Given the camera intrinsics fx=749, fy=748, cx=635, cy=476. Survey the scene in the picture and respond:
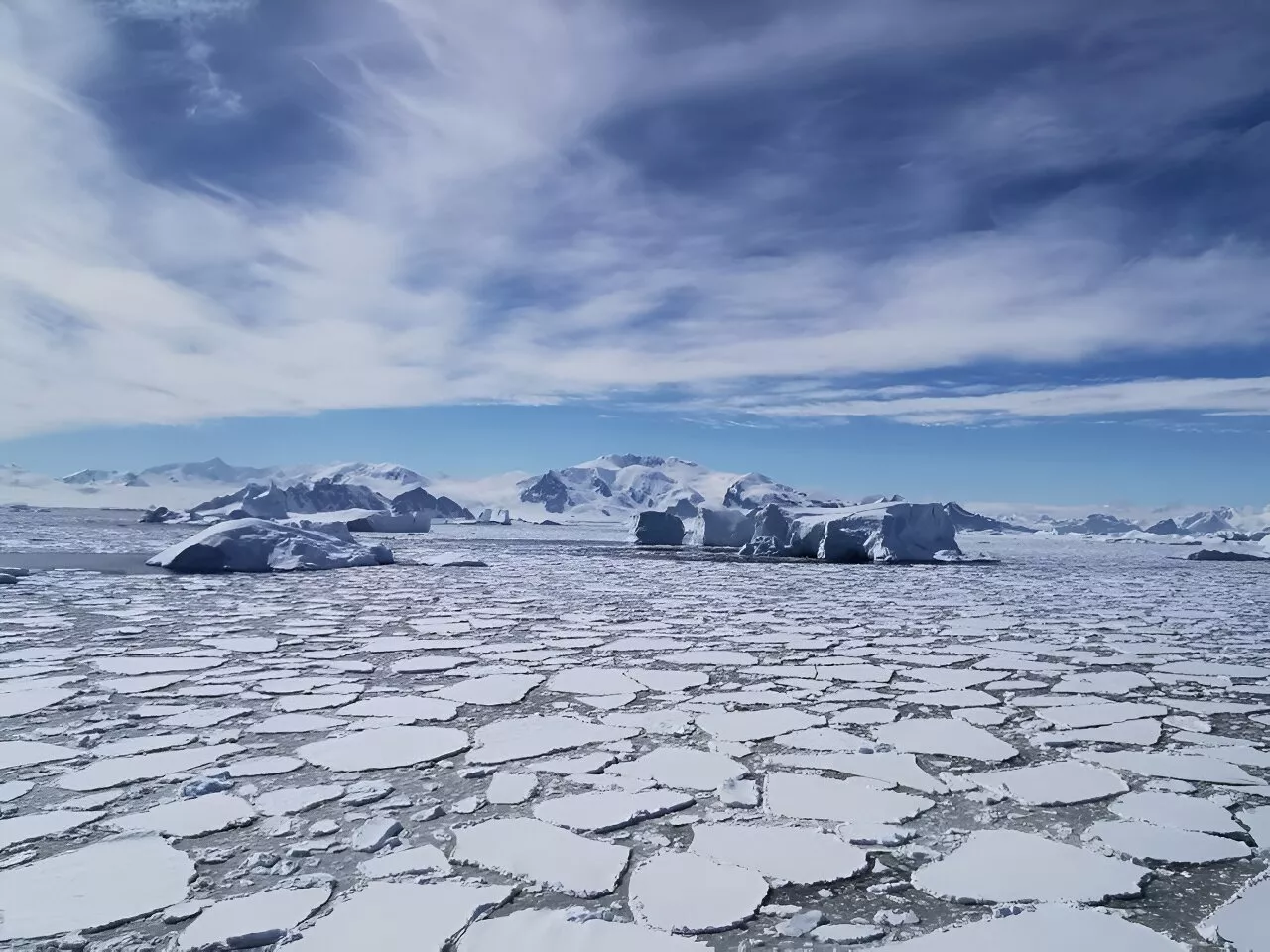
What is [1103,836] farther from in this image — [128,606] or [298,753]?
[128,606]

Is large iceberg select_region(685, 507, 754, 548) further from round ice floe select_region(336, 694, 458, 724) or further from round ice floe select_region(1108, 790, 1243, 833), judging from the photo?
round ice floe select_region(1108, 790, 1243, 833)

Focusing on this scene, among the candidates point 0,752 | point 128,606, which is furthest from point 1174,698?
point 128,606

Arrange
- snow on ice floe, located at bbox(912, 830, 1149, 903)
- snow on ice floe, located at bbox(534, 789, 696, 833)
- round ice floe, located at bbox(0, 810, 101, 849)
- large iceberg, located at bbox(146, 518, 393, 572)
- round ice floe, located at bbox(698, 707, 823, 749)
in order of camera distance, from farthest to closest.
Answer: large iceberg, located at bbox(146, 518, 393, 572), round ice floe, located at bbox(698, 707, 823, 749), snow on ice floe, located at bbox(534, 789, 696, 833), round ice floe, located at bbox(0, 810, 101, 849), snow on ice floe, located at bbox(912, 830, 1149, 903)

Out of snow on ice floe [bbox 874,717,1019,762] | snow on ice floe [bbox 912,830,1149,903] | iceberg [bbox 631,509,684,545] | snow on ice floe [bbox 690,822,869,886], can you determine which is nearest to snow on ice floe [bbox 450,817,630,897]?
snow on ice floe [bbox 690,822,869,886]

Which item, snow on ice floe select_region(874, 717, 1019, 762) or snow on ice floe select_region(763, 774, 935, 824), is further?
snow on ice floe select_region(874, 717, 1019, 762)

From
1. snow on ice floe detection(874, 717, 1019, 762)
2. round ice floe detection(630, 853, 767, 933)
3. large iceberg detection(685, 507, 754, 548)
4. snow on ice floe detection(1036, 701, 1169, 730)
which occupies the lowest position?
round ice floe detection(630, 853, 767, 933)

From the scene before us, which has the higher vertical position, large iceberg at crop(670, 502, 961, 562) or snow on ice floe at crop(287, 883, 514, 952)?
large iceberg at crop(670, 502, 961, 562)

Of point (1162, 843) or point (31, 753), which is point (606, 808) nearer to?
point (1162, 843)

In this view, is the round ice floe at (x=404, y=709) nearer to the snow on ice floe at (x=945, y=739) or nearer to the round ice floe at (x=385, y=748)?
the round ice floe at (x=385, y=748)

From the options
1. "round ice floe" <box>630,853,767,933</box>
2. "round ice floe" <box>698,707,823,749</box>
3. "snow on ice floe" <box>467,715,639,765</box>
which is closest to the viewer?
"round ice floe" <box>630,853,767,933</box>
